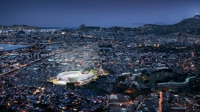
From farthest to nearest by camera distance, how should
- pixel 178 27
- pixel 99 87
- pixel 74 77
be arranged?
pixel 178 27, pixel 74 77, pixel 99 87

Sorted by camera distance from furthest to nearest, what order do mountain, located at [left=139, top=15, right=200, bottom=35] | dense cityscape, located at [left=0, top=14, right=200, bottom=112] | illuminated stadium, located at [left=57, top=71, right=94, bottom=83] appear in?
mountain, located at [left=139, top=15, right=200, bottom=35], illuminated stadium, located at [left=57, top=71, right=94, bottom=83], dense cityscape, located at [left=0, top=14, right=200, bottom=112]

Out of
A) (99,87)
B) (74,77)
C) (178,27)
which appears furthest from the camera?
(178,27)

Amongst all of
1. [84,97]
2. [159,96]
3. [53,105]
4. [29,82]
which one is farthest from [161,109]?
[29,82]

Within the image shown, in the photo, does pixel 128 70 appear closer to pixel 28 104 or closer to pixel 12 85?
pixel 12 85

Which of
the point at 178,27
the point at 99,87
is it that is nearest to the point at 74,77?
the point at 99,87

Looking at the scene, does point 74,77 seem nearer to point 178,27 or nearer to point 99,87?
point 99,87

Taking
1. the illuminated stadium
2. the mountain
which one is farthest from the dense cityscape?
the mountain

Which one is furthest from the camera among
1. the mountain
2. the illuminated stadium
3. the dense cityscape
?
the mountain

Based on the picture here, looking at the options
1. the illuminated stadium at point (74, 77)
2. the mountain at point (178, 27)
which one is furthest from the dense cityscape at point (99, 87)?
the mountain at point (178, 27)

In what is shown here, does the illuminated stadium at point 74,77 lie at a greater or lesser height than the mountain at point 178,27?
lesser

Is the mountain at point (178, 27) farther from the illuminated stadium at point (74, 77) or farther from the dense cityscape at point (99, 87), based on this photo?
the illuminated stadium at point (74, 77)

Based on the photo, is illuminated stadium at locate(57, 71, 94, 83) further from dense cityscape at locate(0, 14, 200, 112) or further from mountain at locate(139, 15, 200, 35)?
mountain at locate(139, 15, 200, 35)
